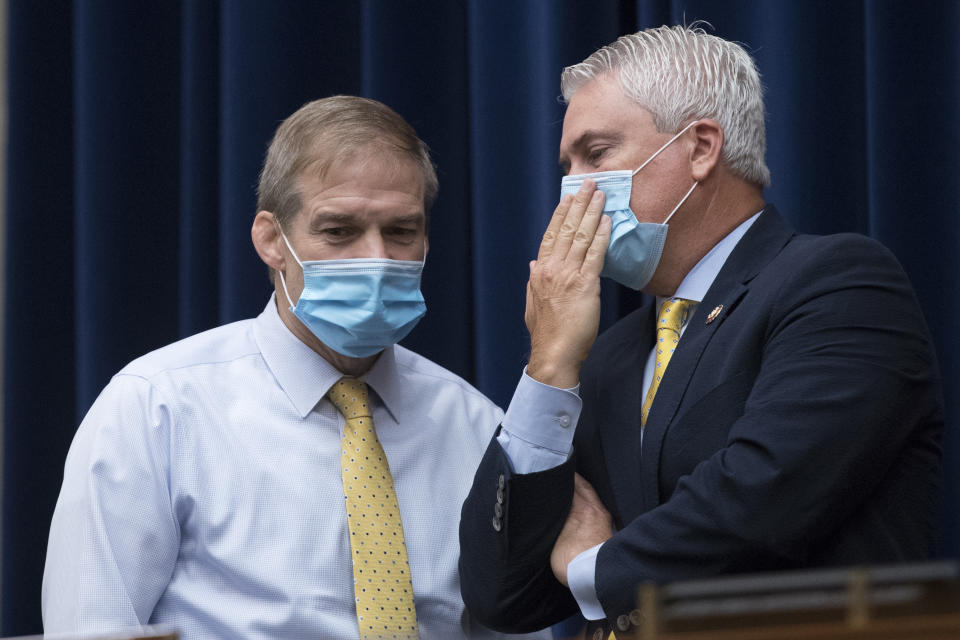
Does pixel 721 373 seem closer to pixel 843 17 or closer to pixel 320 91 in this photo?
pixel 843 17

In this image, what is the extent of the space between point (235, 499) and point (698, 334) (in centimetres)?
74

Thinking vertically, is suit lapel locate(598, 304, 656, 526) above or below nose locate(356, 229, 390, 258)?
below

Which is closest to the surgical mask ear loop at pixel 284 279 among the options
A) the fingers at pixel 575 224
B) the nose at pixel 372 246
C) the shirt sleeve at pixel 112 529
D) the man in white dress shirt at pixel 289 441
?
the man in white dress shirt at pixel 289 441

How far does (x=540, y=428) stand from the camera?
1.55m

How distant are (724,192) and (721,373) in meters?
0.37

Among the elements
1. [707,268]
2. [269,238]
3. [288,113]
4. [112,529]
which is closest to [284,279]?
[269,238]

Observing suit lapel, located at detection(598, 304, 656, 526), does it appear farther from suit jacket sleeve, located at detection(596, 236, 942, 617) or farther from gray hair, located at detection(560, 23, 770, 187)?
gray hair, located at detection(560, 23, 770, 187)

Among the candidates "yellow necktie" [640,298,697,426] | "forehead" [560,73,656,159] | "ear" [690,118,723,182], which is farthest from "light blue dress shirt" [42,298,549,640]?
"ear" [690,118,723,182]

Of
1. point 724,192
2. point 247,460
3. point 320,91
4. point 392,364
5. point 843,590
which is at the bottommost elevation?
point 247,460

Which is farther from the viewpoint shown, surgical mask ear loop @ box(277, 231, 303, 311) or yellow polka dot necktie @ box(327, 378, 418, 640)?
surgical mask ear loop @ box(277, 231, 303, 311)

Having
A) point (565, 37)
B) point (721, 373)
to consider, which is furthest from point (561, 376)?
point (565, 37)

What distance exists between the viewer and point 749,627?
54 cm

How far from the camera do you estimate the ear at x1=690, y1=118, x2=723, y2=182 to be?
167 cm

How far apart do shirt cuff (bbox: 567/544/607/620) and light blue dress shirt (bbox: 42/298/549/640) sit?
329 mm
